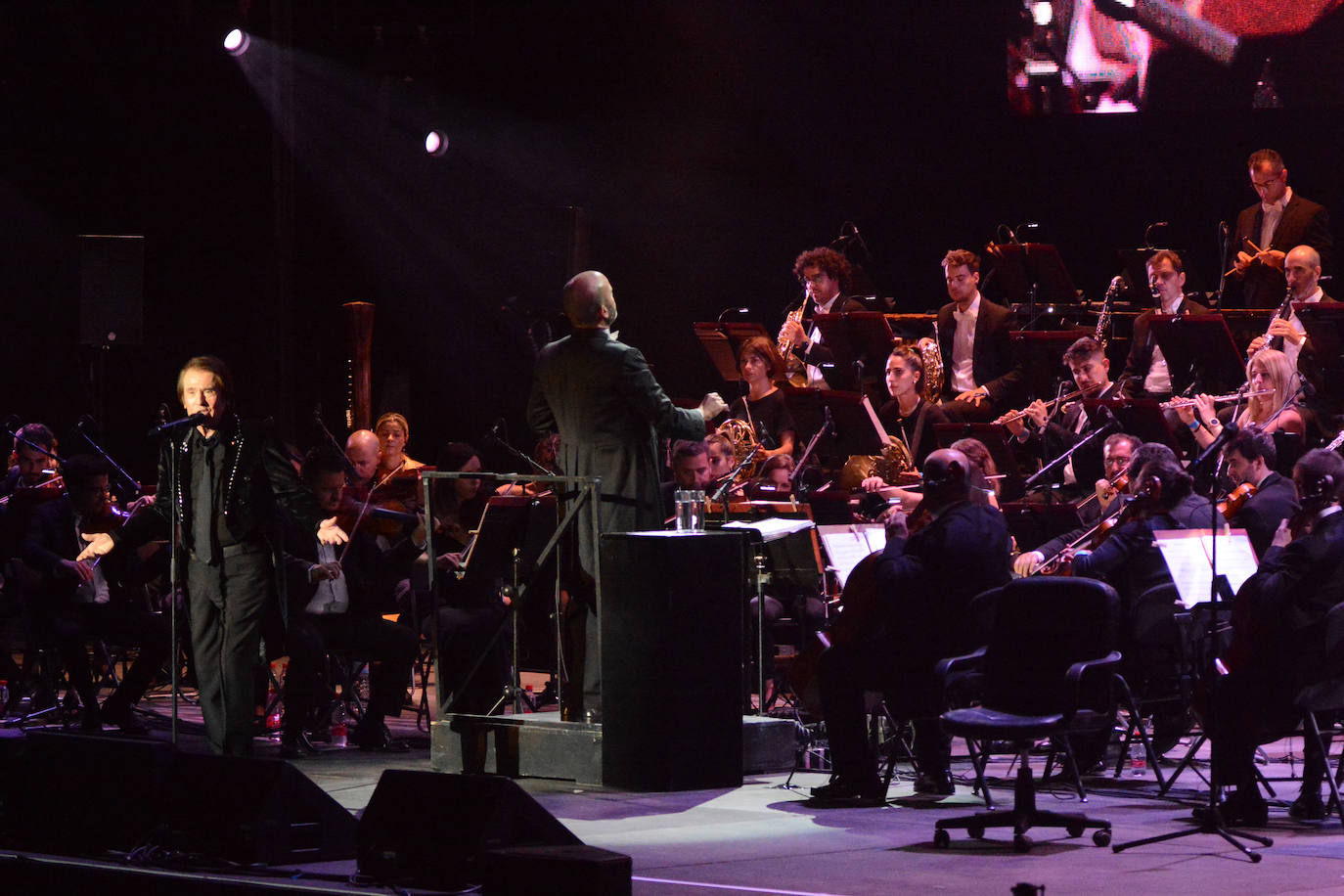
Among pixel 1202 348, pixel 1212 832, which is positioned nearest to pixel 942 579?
pixel 1212 832

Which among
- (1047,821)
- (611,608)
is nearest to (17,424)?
(611,608)

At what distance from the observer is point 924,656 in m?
6.91

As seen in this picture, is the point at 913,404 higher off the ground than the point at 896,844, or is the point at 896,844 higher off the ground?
the point at 913,404

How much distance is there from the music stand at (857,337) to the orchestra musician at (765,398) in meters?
0.37

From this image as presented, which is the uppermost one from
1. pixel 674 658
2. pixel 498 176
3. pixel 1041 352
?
pixel 498 176

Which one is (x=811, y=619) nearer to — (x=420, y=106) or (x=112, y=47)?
(x=420, y=106)

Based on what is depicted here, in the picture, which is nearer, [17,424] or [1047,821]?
[1047,821]

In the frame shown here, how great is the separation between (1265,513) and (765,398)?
392cm

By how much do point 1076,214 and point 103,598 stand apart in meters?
7.48

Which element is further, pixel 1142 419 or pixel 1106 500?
pixel 1142 419

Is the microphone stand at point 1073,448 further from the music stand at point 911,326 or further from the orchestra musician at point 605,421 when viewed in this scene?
the orchestra musician at point 605,421

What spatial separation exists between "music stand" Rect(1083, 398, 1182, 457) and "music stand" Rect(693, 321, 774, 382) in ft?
8.36

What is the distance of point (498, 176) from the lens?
47.7 ft

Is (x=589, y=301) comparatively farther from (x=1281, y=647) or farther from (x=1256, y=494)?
(x=1256, y=494)
